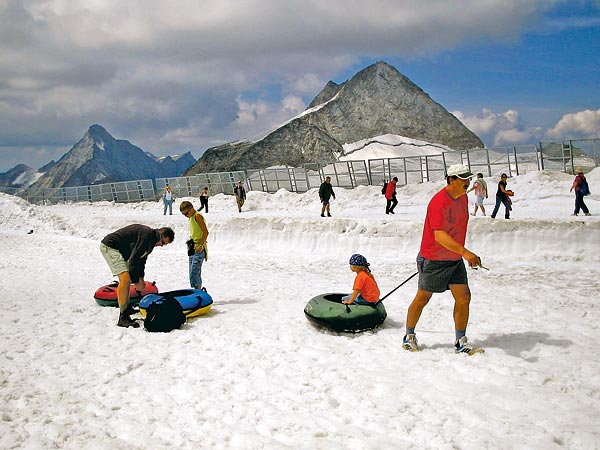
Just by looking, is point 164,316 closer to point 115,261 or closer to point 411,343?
point 115,261

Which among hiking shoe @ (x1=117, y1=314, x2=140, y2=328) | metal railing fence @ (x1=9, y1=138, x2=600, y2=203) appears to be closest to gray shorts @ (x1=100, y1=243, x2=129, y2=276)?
hiking shoe @ (x1=117, y1=314, x2=140, y2=328)

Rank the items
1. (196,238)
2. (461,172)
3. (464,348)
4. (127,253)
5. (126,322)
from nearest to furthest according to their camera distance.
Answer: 1. (461,172)
2. (464,348)
3. (126,322)
4. (127,253)
5. (196,238)

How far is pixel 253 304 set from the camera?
928 centimetres

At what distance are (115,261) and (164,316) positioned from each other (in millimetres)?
1157

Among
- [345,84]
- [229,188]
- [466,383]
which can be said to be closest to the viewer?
[466,383]

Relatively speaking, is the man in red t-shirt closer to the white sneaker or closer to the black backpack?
the white sneaker

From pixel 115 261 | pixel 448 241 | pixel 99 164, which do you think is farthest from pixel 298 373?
pixel 99 164

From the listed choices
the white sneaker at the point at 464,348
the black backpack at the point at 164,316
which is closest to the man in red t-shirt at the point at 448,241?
the white sneaker at the point at 464,348

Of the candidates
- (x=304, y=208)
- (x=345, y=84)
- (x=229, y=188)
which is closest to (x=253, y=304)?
(x=304, y=208)

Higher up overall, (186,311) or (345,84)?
(345,84)

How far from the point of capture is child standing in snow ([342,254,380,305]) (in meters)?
6.98

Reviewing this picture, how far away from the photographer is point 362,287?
279 inches

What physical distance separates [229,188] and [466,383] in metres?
32.7

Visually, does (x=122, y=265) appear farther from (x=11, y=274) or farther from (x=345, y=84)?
(x=345, y=84)
